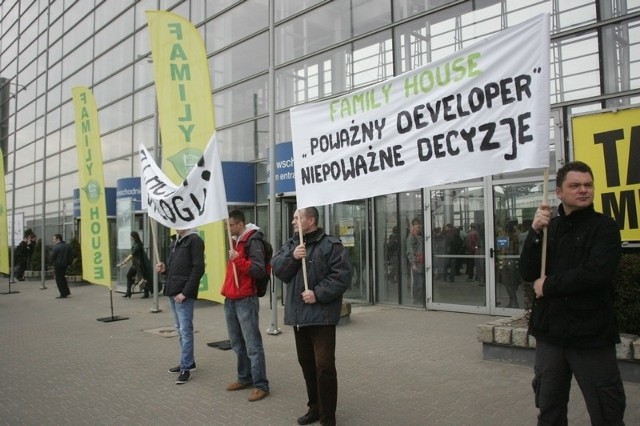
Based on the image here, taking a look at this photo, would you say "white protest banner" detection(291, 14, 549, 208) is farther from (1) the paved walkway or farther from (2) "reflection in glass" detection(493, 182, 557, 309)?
(2) "reflection in glass" detection(493, 182, 557, 309)

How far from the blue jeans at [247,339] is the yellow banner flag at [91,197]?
5.55 m

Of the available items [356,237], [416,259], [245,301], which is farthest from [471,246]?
[245,301]

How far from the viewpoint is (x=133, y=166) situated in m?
21.3

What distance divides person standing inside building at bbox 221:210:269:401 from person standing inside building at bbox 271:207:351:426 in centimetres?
68

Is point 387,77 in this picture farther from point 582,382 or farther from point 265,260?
point 582,382

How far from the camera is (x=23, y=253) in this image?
24.2 meters

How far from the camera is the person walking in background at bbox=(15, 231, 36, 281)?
23.8m

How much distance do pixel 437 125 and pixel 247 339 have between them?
3.05 metres

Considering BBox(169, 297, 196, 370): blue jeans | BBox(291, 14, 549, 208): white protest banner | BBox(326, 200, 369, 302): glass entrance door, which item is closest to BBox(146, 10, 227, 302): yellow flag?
BBox(169, 297, 196, 370): blue jeans

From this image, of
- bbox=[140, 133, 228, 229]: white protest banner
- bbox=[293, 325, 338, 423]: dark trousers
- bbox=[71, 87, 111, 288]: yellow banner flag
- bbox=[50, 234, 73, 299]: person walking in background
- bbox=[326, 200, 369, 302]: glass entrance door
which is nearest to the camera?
bbox=[293, 325, 338, 423]: dark trousers

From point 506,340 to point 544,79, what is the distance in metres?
3.85

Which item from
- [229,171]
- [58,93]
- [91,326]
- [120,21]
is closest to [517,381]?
[91,326]

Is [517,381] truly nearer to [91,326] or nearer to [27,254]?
[91,326]

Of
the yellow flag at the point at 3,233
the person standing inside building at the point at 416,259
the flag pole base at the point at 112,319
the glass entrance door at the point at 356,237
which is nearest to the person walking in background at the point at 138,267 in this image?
the flag pole base at the point at 112,319
